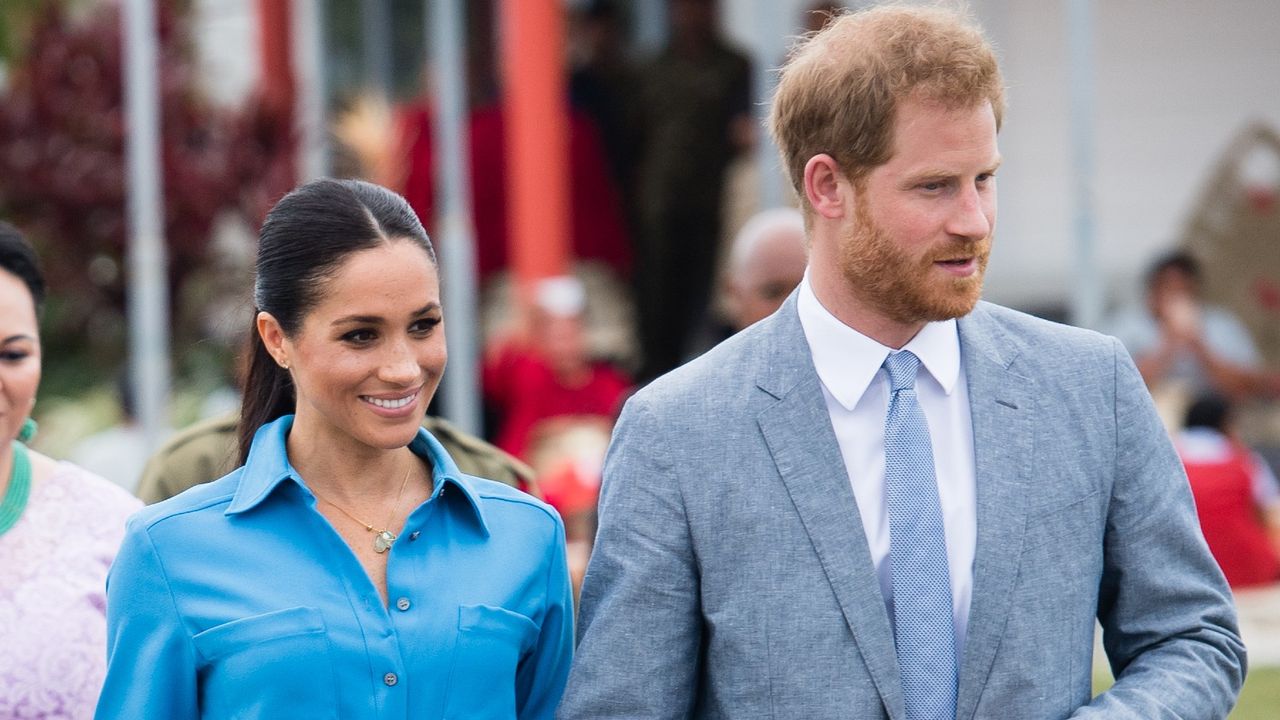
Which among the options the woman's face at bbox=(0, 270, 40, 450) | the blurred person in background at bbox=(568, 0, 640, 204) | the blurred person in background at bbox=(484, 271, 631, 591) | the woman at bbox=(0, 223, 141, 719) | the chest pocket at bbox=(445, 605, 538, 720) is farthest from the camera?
the blurred person in background at bbox=(568, 0, 640, 204)

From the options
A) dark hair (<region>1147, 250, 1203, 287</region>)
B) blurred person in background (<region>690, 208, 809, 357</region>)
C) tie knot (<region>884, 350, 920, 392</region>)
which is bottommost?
dark hair (<region>1147, 250, 1203, 287</region>)

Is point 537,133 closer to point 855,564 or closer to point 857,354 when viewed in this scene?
point 857,354

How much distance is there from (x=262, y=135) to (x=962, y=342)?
10496mm

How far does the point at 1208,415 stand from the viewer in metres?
8.59

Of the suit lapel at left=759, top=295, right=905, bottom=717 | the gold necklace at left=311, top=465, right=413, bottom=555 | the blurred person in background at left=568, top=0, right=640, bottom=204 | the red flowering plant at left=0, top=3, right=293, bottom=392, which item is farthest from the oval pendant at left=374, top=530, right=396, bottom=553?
the red flowering plant at left=0, top=3, right=293, bottom=392

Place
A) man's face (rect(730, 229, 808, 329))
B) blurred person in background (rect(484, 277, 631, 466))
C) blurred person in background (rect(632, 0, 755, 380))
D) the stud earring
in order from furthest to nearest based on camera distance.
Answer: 1. blurred person in background (rect(632, 0, 755, 380))
2. blurred person in background (rect(484, 277, 631, 466))
3. man's face (rect(730, 229, 808, 329))
4. the stud earring

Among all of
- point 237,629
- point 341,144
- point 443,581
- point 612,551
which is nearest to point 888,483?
point 612,551

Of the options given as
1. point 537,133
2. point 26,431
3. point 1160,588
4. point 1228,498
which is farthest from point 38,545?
point 537,133

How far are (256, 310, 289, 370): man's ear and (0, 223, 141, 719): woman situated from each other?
0.73 metres

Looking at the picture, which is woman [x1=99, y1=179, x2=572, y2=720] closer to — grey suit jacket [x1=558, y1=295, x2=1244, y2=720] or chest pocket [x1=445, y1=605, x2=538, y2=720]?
chest pocket [x1=445, y1=605, x2=538, y2=720]

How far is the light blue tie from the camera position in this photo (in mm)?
2715

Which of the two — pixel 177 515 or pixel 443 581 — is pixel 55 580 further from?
pixel 443 581

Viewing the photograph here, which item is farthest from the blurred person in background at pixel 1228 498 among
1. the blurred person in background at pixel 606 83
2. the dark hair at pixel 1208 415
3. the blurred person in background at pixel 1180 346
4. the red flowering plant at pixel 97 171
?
the red flowering plant at pixel 97 171

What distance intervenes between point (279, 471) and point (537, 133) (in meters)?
7.45
